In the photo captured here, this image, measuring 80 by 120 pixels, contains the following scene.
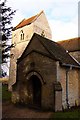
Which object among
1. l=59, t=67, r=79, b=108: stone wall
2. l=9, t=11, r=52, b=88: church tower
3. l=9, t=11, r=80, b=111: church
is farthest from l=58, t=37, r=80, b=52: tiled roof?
l=59, t=67, r=79, b=108: stone wall

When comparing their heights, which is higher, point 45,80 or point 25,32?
point 25,32

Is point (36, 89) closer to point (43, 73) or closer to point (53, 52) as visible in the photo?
point (43, 73)

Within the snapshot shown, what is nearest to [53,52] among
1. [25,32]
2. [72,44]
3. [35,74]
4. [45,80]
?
[35,74]

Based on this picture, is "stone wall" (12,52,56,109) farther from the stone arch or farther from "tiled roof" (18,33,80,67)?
"tiled roof" (18,33,80,67)

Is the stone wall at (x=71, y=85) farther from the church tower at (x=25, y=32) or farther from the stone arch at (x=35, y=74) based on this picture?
the church tower at (x=25, y=32)

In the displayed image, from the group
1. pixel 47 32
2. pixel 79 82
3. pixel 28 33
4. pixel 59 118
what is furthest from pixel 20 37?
pixel 59 118

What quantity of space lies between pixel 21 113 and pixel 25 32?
26.0m

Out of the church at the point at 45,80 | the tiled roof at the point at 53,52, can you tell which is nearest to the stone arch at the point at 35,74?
the church at the point at 45,80

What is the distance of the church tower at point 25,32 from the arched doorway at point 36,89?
19729mm

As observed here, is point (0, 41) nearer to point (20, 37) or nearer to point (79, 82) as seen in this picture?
point (79, 82)

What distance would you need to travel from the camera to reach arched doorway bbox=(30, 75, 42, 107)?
19850 mm

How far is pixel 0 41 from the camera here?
40.8ft

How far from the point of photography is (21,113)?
1683 cm

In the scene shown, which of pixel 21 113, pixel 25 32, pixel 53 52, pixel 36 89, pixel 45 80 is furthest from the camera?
pixel 25 32
